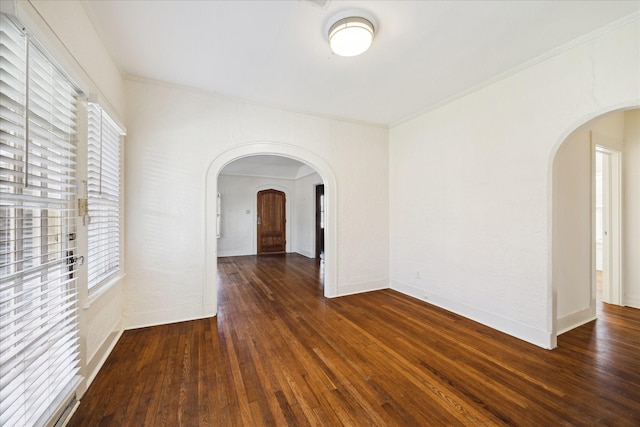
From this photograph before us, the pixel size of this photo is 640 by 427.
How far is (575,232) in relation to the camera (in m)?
2.83

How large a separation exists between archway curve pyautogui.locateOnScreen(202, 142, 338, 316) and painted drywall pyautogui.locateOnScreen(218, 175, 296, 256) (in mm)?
4614

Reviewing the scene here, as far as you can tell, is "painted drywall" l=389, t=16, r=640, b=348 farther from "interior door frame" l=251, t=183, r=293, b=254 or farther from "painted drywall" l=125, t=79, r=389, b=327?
"interior door frame" l=251, t=183, r=293, b=254

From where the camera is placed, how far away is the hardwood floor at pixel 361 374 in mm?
1616

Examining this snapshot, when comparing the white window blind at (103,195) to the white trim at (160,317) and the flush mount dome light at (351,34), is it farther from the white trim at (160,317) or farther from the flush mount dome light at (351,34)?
the flush mount dome light at (351,34)

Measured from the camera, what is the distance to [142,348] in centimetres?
243

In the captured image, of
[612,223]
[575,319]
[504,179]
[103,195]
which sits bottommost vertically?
[575,319]

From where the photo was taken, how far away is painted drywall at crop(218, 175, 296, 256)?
7.71 metres

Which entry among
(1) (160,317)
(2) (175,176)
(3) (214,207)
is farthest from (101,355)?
(2) (175,176)

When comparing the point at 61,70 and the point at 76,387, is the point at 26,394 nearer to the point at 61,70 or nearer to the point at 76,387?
the point at 76,387

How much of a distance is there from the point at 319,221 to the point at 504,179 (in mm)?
5102

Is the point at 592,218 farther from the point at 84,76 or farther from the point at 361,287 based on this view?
the point at 84,76

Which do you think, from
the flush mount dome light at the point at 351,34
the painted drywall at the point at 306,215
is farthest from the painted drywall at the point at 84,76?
the painted drywall at the point at 306,215

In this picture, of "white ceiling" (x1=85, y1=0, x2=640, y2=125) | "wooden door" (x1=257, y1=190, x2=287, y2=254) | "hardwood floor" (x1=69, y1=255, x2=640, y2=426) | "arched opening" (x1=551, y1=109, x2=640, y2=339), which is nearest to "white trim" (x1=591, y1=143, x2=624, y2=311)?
"arched opening" (x1=551, y1=109, x2=640, y2=339)

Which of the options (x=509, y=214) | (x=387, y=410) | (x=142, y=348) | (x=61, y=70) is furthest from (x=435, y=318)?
(x=61, y=70)
